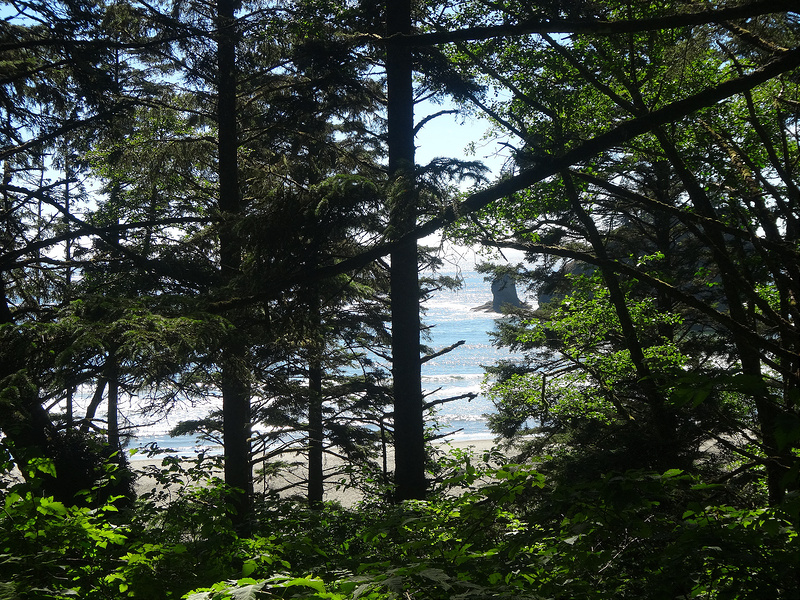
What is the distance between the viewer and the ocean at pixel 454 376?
15.0 m

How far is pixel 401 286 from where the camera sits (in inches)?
292

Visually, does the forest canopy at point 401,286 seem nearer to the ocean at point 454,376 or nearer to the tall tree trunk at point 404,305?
the tall tree trunk at point 404,305

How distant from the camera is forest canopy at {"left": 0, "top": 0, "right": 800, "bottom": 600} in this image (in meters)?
2.67

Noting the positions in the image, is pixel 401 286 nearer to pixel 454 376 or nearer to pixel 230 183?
pixel 230 183

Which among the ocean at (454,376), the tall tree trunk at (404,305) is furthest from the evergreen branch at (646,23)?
the ocean at (454,376)

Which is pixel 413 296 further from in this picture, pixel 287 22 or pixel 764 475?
pixel 764 475

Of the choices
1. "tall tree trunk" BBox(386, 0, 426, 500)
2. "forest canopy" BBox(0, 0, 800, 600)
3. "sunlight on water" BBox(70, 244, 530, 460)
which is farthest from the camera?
"sunlight on water" BBox(70, 244, 530, 460)

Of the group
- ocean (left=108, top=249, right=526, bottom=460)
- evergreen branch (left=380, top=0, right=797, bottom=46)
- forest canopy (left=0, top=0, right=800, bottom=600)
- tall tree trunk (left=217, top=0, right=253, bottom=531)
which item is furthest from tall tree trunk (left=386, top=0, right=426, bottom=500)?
tall tree trunk (left=217, top=0, right=253, bottom=531)

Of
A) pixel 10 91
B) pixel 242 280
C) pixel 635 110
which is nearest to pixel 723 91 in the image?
pixel 635 110

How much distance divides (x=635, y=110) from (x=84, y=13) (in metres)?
6.90

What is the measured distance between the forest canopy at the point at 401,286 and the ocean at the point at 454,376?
1395 mm

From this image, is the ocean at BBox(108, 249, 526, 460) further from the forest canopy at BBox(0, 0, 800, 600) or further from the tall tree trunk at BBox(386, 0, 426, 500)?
the forest canopy at BBox(0, 0, 800, 600)

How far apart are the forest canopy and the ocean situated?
140 cm

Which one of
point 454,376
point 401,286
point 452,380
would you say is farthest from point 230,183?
point 454,376
